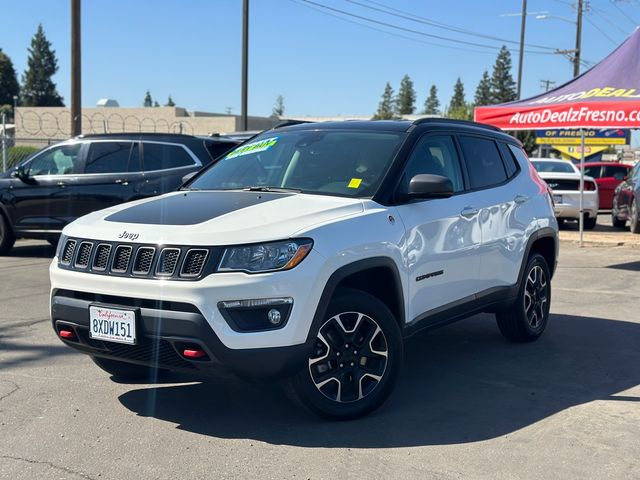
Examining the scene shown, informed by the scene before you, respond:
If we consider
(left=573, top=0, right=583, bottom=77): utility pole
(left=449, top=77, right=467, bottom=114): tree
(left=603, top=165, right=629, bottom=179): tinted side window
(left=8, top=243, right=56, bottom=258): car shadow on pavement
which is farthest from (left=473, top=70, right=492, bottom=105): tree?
(left=8, top=243, right=56, bottom=258): car shadow on pavement

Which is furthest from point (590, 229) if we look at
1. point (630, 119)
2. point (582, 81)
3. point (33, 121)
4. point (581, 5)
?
point (33, 121)

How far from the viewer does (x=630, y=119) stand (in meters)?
11.1

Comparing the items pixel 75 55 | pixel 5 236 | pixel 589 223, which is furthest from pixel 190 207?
pixel 589 223

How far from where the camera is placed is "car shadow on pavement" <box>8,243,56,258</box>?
40.1 ft

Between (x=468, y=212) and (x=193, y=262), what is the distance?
7.85 ft

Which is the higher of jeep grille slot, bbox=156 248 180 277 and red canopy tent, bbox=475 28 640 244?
red canopy tent, bbox=475 28 640 244

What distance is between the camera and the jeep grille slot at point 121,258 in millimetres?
4281

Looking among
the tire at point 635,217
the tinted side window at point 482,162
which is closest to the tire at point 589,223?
the tire at point 635,217

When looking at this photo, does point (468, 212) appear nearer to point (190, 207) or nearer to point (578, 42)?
point (190, 207)

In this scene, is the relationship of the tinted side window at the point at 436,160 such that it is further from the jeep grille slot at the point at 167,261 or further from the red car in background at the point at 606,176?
the red car in background at the point at 606,176

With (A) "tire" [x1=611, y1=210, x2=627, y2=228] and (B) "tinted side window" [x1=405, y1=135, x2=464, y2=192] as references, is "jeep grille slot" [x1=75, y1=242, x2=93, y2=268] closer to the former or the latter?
(B) "tinted side window" [x1=405, y1=135, x2=464, y2=192]

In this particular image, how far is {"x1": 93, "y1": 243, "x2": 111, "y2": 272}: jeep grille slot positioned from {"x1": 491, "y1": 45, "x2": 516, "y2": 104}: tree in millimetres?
103290

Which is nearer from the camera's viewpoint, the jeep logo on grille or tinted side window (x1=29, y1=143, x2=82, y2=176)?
the jeep logo on grille

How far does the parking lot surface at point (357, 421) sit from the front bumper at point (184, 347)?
30cm
